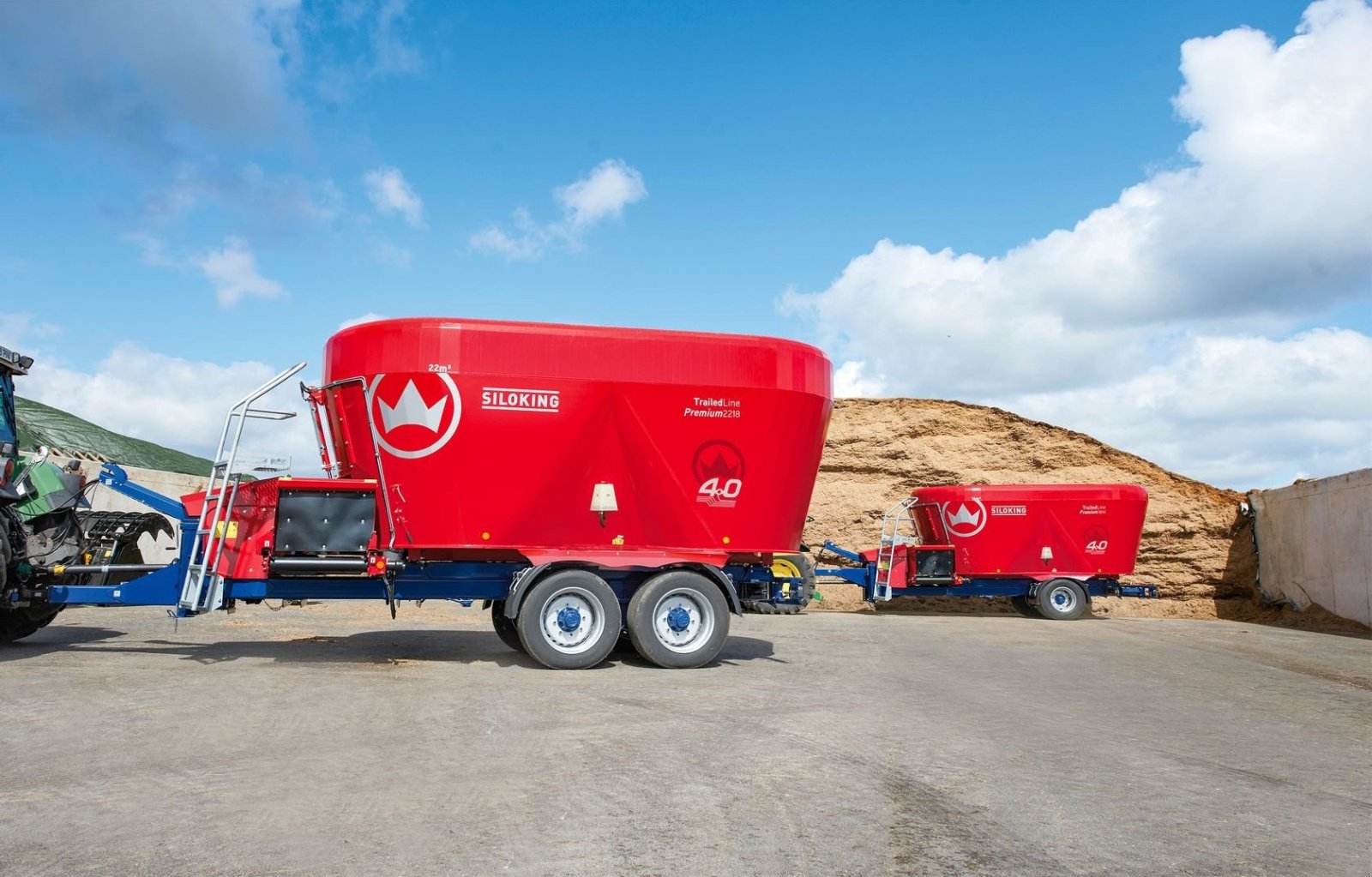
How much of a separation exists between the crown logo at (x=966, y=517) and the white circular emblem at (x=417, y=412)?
13.4m

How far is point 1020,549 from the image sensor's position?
805 inches

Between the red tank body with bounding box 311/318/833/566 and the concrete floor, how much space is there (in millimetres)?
1486

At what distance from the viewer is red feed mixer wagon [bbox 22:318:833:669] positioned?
991cm

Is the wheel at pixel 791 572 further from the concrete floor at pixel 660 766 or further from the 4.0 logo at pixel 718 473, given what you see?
the 4.0 logo at pixel 718 473

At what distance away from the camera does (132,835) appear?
176 inches

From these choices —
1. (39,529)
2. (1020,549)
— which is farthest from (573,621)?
(1020,549)

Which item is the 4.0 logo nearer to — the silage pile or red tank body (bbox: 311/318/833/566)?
red tank body (bbox: 311/318/833/566)

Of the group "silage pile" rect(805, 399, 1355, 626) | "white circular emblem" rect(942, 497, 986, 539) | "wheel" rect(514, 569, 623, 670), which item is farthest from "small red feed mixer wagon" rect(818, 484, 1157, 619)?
"wheel" rect(514, 569, 623, 670)

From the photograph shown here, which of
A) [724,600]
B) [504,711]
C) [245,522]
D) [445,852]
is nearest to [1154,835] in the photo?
[445,852]

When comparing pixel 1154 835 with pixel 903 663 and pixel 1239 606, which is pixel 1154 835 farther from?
pixel 1239 606

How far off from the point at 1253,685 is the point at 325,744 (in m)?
9.40

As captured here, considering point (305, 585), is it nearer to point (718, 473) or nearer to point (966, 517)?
point (718, 473)

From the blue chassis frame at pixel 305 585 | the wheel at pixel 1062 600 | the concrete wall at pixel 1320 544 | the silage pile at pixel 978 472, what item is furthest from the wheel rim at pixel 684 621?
the concrete wall at pixel 1320 544

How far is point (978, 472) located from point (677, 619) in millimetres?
18098
